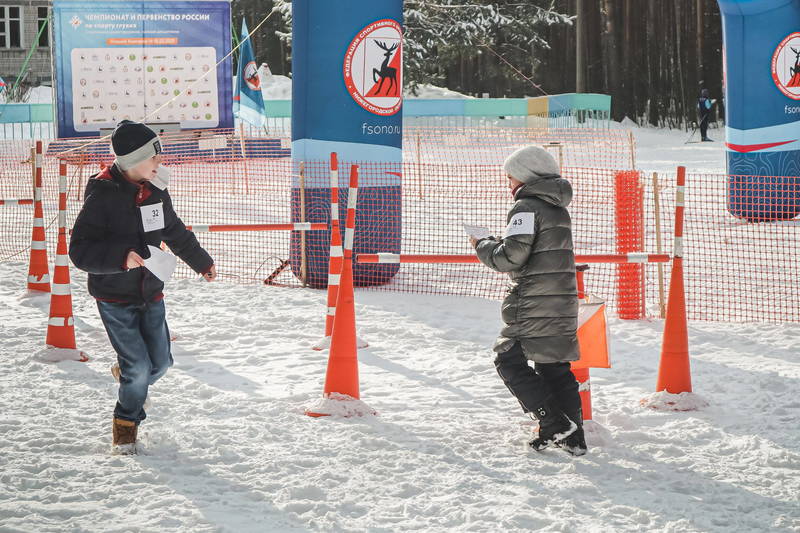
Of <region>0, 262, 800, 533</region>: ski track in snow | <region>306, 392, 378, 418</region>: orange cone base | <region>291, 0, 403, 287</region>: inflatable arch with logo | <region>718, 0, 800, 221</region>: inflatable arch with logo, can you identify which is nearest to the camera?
<region>0, 262, 800, 533</region>: ski track in snow

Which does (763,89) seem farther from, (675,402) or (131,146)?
(131,146)

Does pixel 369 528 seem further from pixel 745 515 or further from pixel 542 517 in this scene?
pixel 745 515

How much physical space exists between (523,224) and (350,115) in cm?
516

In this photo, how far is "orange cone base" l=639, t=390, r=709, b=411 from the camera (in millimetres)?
5656

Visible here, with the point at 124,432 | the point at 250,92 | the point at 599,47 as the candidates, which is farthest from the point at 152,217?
the point at 599,47

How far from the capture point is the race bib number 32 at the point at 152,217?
469cm

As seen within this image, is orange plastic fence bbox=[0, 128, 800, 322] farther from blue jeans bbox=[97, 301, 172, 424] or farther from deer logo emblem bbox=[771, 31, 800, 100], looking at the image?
blue jeans bbox=[97, 301, 172, 424]

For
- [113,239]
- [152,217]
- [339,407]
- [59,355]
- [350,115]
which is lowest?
[339,407]

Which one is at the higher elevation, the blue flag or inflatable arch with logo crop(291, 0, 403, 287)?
the blue flag

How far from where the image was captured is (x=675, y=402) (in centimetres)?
568

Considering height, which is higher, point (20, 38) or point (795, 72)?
point (20, 38)

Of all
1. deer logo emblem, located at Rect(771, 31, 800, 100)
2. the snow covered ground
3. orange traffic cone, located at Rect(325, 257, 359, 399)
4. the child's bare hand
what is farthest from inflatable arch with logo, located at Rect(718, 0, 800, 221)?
the child's bare hand

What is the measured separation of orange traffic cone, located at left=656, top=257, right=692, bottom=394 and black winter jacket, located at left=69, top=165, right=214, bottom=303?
2.87 meters

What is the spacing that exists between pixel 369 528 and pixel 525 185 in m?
1.82
